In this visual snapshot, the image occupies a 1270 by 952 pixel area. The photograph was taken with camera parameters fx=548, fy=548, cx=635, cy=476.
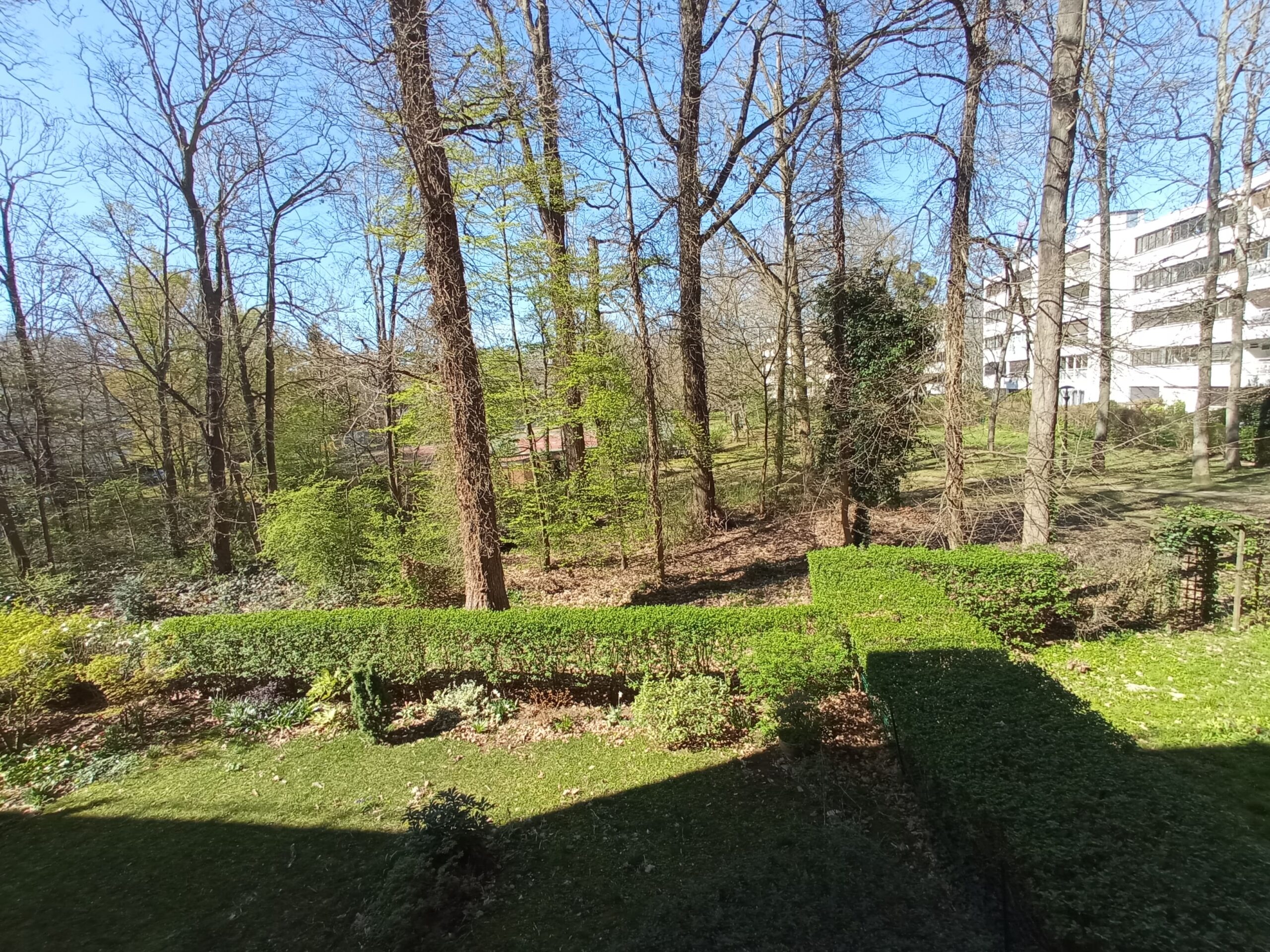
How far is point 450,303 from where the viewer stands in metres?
7.14

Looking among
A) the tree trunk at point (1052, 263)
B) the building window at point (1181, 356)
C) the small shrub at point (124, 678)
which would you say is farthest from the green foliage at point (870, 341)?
the small shrub at point (124, 678)

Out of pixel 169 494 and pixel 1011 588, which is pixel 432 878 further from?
pixel 169 494

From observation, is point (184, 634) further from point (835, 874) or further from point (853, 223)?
point (853, 223)

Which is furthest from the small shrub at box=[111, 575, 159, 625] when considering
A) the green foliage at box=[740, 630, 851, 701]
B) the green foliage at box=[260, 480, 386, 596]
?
the green foliage at box=[740, 630, 851, 701]

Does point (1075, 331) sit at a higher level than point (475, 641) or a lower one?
higher

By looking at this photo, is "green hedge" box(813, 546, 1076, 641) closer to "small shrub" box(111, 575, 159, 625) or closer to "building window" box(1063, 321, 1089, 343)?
"building window" box(1063, 321, 1089, 343)

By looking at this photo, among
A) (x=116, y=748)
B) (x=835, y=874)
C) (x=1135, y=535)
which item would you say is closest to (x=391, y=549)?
(x=116, y=748)

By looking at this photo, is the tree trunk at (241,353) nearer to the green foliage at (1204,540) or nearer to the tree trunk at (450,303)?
the tree trunk at (450,303)

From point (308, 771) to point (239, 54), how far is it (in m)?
15.1

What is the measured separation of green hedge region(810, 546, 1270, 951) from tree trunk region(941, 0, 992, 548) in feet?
12.3

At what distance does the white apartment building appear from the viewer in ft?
24.7

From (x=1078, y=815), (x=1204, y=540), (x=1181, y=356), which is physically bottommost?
(x=1078, y=815)

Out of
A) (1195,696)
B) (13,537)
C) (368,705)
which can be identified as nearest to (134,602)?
(13,537)

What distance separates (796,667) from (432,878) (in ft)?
11.1
